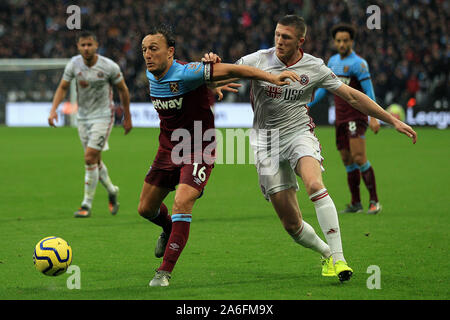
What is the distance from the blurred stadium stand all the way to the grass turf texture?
13434mm

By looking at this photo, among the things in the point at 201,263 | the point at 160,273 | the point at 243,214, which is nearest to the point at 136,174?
the point at 243,214

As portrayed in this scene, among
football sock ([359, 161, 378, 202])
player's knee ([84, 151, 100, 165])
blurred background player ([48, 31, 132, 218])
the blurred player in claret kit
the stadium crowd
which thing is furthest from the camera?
the stadium crowd

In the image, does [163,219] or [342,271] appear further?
[163,219]

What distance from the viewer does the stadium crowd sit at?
96.3ft

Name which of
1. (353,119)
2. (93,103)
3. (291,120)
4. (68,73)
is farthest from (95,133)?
(291,120)

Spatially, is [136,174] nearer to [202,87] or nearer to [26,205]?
[26,205]

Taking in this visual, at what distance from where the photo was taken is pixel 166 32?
6387mm

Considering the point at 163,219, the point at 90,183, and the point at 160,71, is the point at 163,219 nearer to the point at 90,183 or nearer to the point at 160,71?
the point at 160,71

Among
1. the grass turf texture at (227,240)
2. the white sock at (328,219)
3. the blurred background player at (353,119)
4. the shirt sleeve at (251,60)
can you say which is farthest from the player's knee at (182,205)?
the blurred background player at (353,119)

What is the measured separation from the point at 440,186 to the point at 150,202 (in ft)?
25.7

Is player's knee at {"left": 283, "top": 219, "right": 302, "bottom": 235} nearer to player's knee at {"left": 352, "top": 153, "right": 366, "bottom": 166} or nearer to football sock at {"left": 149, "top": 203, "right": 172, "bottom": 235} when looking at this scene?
football sock at {"left": 149, "top": 203, "right": 172, "bottom": 235}

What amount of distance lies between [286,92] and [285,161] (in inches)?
23.5

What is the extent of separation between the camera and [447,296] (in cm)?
559

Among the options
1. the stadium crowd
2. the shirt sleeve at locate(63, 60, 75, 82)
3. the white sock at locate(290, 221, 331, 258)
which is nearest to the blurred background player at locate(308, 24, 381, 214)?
the shirt sleeve at locate(63, 60, 75, 82)
